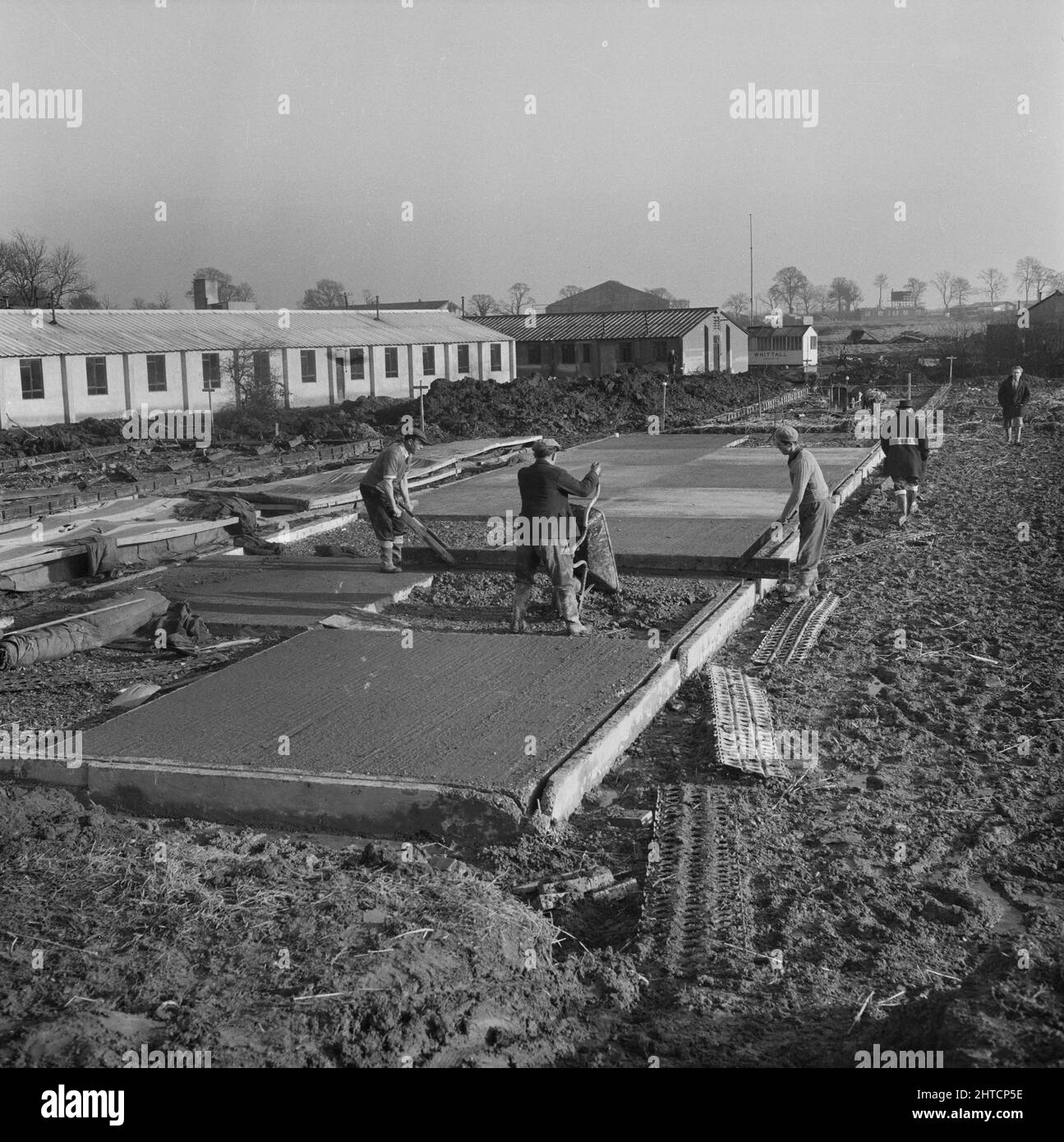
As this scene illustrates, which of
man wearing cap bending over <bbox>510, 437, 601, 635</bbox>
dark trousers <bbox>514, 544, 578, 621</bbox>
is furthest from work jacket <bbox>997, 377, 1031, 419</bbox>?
dark trousers <bbox>514, 544, 578, 621</bbox>

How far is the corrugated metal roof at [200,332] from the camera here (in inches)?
1329

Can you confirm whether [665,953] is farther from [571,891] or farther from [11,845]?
[11,845]

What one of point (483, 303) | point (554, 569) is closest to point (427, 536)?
point (554, 569)

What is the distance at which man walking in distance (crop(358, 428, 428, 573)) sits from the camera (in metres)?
12.0

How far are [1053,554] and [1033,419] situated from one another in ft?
59.1

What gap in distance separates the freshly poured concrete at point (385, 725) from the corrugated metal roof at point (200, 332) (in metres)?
26.1

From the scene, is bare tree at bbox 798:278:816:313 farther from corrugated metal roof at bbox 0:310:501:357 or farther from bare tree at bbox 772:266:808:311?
corrugated metal roof at bbox 0:310:501:357

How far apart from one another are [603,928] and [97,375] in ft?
105

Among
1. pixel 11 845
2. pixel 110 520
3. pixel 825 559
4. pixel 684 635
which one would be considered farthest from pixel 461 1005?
pixel 110 520

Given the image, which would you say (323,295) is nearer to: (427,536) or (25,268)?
(25,268)

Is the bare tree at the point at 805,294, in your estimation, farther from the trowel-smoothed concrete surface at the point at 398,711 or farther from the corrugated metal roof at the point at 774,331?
the trowel-smoothed concrete surface at the point at 398,711

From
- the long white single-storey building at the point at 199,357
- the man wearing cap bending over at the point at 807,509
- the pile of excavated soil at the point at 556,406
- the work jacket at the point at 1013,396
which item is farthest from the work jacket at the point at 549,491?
the long white single-storey building at the point at 199,357

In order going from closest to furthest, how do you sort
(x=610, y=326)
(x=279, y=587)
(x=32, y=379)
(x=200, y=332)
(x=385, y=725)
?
(x=385, y=725), (x=279, y=587), (x=32, y=379), (x=200, y=332), (x=610, y=326)

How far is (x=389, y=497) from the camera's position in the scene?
1202cm
